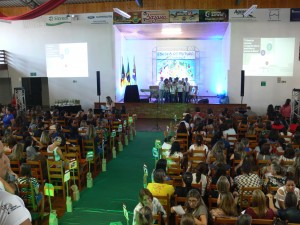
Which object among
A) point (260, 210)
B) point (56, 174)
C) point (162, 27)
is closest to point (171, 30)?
point (162, 27)

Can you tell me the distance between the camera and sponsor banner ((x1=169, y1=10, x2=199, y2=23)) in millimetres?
14219

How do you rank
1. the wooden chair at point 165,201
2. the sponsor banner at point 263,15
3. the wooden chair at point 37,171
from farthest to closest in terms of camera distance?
the sponsor banner at point 263,15 < the wooden chair at point 37,171 < the wooden chair at point 165,201

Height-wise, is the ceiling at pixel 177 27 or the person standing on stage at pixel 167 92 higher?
the ceiling at pixel 177 27

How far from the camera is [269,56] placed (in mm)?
14188

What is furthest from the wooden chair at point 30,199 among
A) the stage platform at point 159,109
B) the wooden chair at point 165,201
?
the stage platform at point 159,109

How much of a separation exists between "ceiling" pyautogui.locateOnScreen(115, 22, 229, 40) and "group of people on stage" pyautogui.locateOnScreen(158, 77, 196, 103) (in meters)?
2.74

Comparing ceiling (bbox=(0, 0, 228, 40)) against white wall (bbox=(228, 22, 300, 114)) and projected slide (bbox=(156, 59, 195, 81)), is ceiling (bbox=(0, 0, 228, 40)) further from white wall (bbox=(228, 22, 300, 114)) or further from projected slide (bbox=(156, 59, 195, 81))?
projected slide (bbox=(156, 59, 195, 81))

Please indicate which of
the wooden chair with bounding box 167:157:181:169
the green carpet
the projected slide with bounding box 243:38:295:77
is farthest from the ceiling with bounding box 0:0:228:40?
the wooden chair with bounding box 167:157:181:169

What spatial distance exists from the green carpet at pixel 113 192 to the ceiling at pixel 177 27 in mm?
7740

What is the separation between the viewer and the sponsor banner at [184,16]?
14.2 meters

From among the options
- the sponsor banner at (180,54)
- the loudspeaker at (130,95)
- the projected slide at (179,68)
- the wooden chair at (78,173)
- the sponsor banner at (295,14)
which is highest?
the sponsor banner at (295,14)

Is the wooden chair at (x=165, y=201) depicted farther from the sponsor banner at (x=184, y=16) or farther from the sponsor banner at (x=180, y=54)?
the sponsor banner at (x=180, y=54)

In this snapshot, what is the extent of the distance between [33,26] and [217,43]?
10037 mm

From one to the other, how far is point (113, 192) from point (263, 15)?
11179 mm
